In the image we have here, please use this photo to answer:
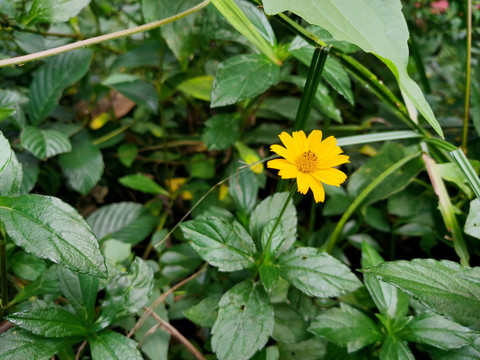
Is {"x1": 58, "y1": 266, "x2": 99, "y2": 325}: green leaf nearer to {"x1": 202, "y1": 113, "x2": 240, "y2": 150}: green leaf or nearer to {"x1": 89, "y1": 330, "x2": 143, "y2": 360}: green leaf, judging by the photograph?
{"x1": 89, "y1": 330, "x2": 143, "y2": 360}: green leaf

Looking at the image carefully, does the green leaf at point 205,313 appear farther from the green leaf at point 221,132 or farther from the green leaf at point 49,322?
the green leaf at point 221,132

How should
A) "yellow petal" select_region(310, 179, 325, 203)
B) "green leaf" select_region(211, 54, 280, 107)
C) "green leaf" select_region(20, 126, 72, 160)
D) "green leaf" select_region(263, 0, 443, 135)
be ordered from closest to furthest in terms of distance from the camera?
"green leaf" select_region(263, 0, 443, 135) → "yellow petal" select_region(310, 179, 325, 203) → "green leaf" select_region(211, 54, 280, 107) → "green leaf" select_region(20, 126, 72, 160)

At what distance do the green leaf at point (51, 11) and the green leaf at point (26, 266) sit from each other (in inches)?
19.8

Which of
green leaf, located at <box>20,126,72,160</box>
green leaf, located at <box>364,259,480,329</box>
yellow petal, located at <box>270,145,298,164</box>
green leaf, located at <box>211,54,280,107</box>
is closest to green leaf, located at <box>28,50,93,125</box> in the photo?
green leaf, located at <box>20,126,72,160</box>

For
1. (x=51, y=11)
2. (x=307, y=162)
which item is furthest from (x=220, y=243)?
(x=51, y=11)

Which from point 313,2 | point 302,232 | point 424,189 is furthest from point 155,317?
point 424,189

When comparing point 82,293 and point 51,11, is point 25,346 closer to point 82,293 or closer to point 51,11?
point 82,293

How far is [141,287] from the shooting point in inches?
27.6

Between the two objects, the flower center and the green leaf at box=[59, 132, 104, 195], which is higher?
the flower center

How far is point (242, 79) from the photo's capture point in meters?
0.80

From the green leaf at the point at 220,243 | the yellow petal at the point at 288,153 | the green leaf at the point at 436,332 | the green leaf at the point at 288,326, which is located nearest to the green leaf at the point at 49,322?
the green leaf at the point at 220,243

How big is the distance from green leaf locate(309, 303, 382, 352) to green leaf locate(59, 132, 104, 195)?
0.66 metres

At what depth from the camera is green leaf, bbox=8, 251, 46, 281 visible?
0.78 m

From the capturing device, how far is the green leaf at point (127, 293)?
683 millimetres
